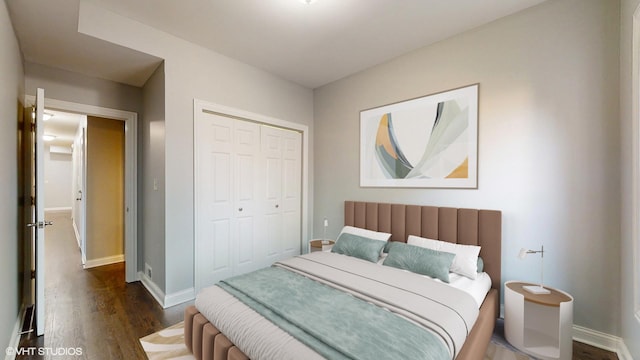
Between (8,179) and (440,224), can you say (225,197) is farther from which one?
(440,224)

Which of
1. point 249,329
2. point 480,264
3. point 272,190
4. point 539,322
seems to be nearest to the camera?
point 249,329

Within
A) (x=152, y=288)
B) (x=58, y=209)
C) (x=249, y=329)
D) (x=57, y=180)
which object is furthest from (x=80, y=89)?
(x=58, y=209)

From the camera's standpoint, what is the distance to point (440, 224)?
2.69 metres

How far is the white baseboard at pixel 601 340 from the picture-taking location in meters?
1.87

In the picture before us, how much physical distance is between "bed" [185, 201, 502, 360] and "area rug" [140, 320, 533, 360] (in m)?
0.14

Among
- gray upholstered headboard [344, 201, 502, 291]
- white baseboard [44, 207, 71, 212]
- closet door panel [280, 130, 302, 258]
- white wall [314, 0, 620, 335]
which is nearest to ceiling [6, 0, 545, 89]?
white wall [314, 0, 620, 335]

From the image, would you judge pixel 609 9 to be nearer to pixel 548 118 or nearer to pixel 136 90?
pixel 548 118

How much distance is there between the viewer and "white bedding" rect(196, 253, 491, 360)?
1277mm

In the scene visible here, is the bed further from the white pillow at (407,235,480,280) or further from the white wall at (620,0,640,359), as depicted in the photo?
the white wall at (620,0,640,359)

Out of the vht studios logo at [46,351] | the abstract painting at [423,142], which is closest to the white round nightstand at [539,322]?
the abstract painting at [423,142]

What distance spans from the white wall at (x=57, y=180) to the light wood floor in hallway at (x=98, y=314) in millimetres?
8684

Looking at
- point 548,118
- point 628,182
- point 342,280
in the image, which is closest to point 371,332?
point 342,280

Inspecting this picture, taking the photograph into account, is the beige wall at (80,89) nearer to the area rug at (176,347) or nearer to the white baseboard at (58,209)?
the area rug at (176,347)

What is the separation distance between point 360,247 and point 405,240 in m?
0.59
